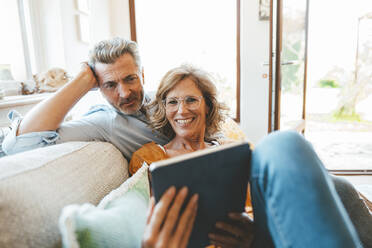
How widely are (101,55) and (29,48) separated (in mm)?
1195

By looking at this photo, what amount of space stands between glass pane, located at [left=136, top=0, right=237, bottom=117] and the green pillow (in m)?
2.76

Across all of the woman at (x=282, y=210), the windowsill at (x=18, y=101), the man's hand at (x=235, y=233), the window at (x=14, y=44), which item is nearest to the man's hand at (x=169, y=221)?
the woman at (x=282, y=210)

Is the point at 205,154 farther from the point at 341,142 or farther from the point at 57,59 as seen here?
the point at 341,142

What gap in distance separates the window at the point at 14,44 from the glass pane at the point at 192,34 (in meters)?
1.59

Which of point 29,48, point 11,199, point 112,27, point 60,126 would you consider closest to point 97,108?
point 60,126

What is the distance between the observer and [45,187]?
2.18 ft

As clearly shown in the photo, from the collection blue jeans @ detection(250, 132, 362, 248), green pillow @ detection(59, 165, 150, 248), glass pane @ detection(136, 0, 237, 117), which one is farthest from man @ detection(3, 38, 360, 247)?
glass pane @ detection(136, 0, 237, 117)

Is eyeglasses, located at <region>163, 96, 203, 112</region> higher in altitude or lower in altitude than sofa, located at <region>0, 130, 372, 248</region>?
higher

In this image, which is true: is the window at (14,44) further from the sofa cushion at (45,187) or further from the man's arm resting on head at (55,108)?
the sofa cushion at (45,187)

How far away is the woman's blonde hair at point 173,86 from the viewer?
1.34m

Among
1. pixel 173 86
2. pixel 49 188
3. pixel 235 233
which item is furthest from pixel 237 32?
pixel 49 188

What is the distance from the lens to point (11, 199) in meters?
0.56

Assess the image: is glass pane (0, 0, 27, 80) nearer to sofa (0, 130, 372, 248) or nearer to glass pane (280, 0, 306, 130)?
sofa (0, 130, 372, 248)

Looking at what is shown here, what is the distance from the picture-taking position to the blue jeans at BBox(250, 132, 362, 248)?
0.58m
